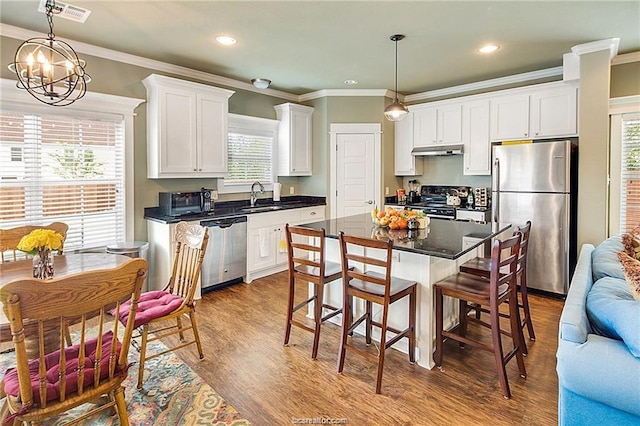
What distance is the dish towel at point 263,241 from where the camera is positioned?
490 cm

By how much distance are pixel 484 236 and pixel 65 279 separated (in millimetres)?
2732

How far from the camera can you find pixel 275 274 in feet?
17.0

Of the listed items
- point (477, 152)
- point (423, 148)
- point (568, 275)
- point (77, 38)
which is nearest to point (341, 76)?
point (423, 148)

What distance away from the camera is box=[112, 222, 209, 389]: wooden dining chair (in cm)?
245

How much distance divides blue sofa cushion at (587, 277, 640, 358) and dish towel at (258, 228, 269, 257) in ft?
12.0

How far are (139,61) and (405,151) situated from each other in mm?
3890

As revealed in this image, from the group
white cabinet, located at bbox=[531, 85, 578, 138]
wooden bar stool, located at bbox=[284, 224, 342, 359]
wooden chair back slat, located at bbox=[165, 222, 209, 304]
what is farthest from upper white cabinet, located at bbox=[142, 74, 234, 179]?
white cabinet, located at bbox=[531, 85, 578, 138]

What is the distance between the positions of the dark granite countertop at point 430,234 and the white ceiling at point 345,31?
5.95ft

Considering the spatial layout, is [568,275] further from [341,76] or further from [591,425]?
[341,76]

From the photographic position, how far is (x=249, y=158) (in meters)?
5.53

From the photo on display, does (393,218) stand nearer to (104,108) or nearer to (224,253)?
(224,253)

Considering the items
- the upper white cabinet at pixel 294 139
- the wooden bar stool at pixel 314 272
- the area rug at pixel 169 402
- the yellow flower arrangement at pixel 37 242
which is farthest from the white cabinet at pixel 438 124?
the yellow flower arrangement at pixel 37 242

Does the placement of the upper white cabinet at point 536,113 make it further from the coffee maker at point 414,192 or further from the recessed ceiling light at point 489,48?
the coffee maker at point 414,192

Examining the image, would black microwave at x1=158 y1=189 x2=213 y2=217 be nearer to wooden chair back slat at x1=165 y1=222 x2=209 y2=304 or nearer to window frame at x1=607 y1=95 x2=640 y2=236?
wooden chair back slat at x1=165 y1=222 x2=209 y2=304
